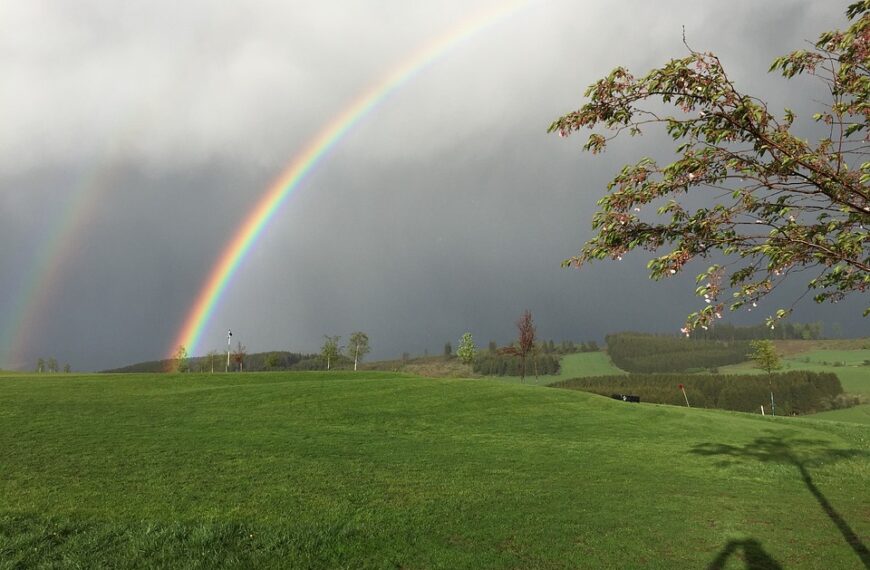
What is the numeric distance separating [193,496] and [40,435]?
34.0ft

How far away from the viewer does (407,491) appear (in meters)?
12.5

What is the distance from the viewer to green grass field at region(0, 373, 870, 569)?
28.3ft

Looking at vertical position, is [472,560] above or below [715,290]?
below

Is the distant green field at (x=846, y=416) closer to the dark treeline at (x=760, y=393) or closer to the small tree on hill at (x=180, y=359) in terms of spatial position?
the dark treeline at (x=760, y=393)

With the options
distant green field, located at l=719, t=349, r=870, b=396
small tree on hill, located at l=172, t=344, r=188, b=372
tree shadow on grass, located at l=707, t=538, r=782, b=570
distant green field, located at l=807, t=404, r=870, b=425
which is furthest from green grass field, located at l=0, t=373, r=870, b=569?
distant green field, located at l=719, t=349, r=870, b=396

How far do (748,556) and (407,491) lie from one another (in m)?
7.39

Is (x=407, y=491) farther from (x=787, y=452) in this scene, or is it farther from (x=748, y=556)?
(x=787, y=452)

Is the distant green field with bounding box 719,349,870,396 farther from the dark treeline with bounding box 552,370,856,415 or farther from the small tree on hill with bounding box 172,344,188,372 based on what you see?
the small tree on hill with bounding box 172,344,188,372

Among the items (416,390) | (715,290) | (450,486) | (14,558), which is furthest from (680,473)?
(416,390)

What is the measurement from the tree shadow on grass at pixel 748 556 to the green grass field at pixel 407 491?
6 centimetres

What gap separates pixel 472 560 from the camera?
27.7 feet

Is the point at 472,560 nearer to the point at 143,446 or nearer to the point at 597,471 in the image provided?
the point at 597,471

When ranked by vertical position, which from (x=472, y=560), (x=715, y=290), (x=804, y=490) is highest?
(x=715, y=290)

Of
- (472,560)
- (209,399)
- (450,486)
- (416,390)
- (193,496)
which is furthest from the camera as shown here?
(416,390)
